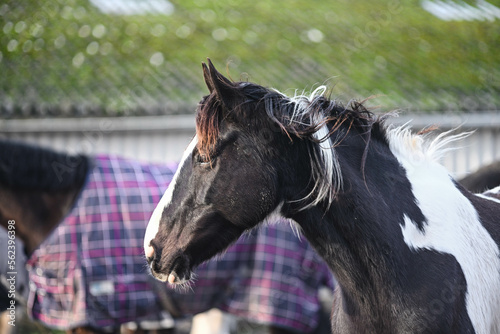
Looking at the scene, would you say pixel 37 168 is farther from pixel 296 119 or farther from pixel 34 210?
pixel 296 119

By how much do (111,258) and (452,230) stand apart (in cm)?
265

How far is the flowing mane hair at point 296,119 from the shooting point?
216 centimetres

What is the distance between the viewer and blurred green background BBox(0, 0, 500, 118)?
24.9 feet

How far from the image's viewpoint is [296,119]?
2197mm

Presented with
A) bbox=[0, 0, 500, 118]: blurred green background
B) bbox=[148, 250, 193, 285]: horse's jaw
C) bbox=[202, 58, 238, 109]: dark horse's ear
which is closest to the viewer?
bbox=[202, 58, 238, 109]: dark horse's ear

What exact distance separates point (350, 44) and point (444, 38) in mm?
1555

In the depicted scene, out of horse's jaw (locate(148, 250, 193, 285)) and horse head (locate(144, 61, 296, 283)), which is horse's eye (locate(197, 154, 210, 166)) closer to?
horse head (locate(144, 61, 296, 283))

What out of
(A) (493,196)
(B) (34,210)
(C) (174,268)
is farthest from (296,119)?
(B) (34,210)

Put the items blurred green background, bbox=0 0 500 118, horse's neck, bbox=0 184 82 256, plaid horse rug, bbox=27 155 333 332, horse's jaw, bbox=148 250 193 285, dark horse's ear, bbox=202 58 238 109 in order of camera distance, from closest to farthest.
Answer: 1. dark horse's ear, bbox=202 58 238 109
2. horse's jaw, bbox=148 250 193 285
3. plaid horse rug, bbox=27 155 333 332
4. horse's neck, bbox=0 184 82 256
5. blurred green background, bbox=0 0 500 118

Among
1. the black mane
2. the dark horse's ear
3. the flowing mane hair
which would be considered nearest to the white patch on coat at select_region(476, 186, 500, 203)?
the flowing mane hair

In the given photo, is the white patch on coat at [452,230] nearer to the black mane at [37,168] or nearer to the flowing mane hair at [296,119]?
the flowing mane hair at [296,119]

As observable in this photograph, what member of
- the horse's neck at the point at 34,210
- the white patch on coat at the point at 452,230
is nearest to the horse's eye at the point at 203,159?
the white patch on coat at the point at 452,230

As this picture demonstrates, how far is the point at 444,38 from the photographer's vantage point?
881 centimetres

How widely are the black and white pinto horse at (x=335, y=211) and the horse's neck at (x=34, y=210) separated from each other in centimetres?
211
